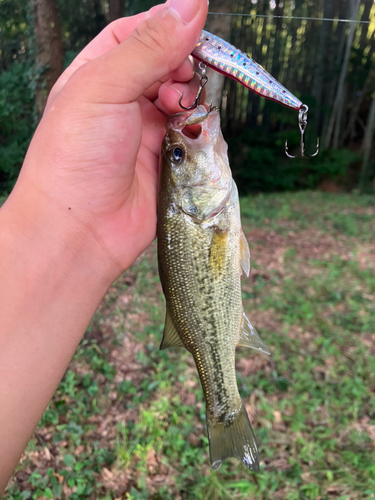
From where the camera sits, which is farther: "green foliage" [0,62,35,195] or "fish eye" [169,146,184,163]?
"green foliage" [0,62,35,195]

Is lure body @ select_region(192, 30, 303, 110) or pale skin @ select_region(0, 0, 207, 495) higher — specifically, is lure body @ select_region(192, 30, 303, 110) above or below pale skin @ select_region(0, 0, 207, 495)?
above

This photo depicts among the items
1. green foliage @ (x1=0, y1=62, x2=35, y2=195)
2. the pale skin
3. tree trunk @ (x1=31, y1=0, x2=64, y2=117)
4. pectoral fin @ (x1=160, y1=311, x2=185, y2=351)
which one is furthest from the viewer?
green foliage @ (x1=0, y1=62, x2=35, y2=195)

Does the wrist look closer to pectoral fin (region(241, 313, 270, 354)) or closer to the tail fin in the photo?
pectoral fin (region(241, 313, 270, 354))

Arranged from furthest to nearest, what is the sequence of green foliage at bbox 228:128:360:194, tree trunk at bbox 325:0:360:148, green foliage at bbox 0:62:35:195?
green foliage at bbox 228:128:360:194, tree trunk at bbox 325:0:360:148, green foliage at bbox 0:62:35:195

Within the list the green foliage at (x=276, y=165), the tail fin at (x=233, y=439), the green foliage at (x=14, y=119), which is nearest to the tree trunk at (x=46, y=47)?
the green foliage at (x=14, y=119)

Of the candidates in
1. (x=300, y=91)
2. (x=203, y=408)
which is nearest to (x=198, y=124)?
(x=203, y=408)

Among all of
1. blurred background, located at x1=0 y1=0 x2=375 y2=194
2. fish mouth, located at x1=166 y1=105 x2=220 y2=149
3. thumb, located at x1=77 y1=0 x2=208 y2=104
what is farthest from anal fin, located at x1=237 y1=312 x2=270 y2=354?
blurred background, located at x1=0 y1=0 x2=375 y2=194

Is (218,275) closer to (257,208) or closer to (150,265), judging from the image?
(150,265)

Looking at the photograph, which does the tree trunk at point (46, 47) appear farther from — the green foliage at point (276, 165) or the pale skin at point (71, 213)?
the green foliage at point (276, 165)

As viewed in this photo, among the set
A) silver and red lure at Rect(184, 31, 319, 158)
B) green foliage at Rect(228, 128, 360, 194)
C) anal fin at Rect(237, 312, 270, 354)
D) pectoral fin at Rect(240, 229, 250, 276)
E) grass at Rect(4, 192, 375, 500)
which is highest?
silver and red lure at Rect(184, 31, 319, 158)

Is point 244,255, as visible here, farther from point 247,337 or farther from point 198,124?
point 198,124

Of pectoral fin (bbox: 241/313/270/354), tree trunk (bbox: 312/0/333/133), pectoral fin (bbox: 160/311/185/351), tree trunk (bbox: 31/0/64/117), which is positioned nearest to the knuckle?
pectoral fin (bbox: 160/311/185/351)
